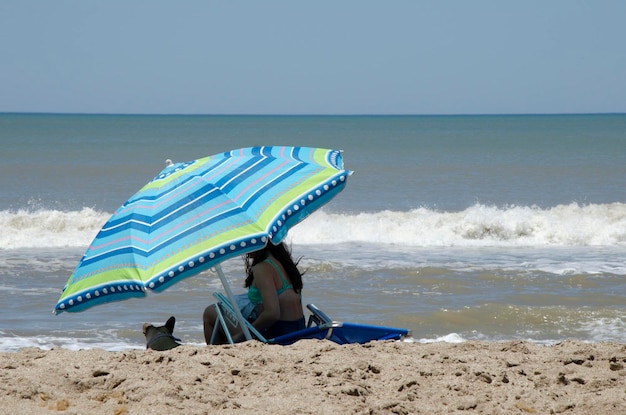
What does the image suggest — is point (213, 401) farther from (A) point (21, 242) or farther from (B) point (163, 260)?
(A) point (21, 242)

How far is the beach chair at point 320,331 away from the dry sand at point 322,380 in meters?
0.17

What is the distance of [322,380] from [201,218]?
1072 mm

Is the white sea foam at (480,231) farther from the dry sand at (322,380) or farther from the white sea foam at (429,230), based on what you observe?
the dry sand at (322,380)

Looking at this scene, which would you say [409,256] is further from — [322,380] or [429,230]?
[322,380]

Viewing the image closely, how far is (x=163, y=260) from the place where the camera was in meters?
4.39

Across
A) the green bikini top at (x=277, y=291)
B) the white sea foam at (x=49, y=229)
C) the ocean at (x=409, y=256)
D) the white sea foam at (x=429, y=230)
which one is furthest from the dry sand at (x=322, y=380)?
the white sea foam at (x=49, y=229)

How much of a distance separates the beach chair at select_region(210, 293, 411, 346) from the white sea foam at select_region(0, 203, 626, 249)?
27.3 ft

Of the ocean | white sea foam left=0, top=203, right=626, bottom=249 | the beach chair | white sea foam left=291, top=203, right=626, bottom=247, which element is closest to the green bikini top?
the beach chair

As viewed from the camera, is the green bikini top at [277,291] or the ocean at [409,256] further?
the ocean at [409,256]

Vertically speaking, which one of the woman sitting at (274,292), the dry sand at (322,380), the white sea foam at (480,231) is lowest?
the dry sand at (322,380)

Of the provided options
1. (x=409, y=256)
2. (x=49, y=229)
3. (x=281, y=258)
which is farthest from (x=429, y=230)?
(x=281, y=258)

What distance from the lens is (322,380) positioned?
14.1ft

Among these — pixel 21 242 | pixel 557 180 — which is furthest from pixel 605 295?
pixel 557 180

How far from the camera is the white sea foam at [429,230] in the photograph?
13859mm
